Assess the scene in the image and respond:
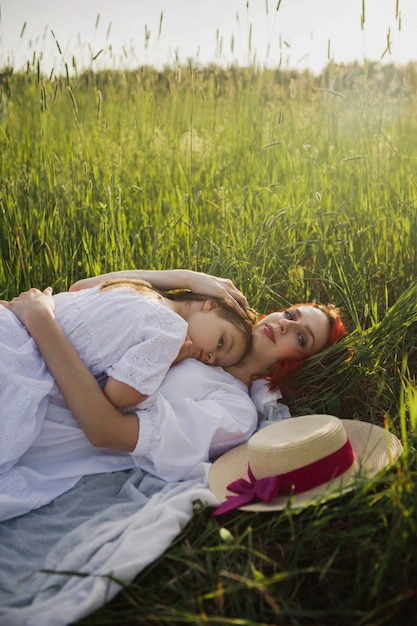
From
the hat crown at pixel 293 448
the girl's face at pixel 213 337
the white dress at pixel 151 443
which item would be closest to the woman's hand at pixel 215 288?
the girl's face at pixel 213 337

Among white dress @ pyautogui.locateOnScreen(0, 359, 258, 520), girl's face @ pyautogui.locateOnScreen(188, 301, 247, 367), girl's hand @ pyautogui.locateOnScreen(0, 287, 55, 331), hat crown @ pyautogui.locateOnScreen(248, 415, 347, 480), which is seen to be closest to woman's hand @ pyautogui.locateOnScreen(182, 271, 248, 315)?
girl's face @ pyautogui.locateOnScreen(188, 301, 247, 367)

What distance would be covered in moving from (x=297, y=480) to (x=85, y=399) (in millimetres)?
690

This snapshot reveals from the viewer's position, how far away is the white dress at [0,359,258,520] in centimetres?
204

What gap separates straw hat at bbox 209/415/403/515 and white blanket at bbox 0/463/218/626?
12 centimetres

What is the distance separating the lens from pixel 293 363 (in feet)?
8.16

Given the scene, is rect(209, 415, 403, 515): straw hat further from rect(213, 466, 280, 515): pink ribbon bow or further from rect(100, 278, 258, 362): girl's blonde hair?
rect(100, 278, 258, 362): girl's blonde hair

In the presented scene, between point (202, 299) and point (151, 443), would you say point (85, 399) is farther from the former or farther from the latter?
point (202, 299)

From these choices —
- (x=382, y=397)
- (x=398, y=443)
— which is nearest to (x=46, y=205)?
(x=382, y=397)

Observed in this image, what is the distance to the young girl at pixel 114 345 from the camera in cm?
200

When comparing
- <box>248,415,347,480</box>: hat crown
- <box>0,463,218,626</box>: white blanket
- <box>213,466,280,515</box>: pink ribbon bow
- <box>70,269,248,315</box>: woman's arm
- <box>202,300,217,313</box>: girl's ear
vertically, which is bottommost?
<box>0,463,218,626</box>: white blanket

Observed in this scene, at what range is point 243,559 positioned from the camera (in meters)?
1.65

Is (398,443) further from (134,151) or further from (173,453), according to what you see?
(134,151)

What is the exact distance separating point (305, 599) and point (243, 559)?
0.19m

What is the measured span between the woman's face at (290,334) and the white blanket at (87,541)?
565 mm
